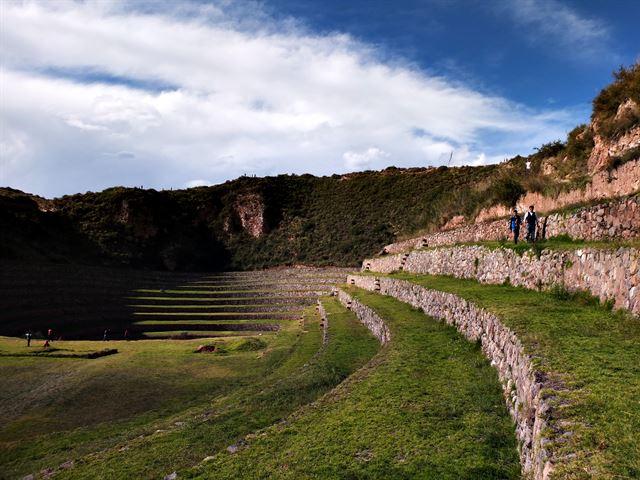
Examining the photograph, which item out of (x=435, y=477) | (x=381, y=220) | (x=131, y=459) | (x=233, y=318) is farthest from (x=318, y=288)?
(x=435, y=477)

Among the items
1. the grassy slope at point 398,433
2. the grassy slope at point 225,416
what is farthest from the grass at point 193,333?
the grassy slope at point 398,433

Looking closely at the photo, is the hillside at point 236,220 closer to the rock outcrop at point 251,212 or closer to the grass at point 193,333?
the rock outcrop at point 251,212

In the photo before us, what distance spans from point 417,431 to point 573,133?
25906 mm

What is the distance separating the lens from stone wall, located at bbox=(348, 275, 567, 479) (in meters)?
4.73

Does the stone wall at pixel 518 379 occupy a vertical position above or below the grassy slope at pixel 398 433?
above

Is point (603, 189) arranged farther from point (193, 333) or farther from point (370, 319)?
point (193, 333)

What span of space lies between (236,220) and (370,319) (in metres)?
67.7

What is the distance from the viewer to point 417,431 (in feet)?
23.1

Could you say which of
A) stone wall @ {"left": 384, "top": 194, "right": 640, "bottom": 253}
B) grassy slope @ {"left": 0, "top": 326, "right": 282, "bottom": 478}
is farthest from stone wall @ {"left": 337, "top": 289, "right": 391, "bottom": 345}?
stone wall @ {"left": 384, "top": 194, "right": 640, "bottom": 253}

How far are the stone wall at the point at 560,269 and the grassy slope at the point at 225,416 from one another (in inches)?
206

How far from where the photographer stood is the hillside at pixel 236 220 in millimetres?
66688

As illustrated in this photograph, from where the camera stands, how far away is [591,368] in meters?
6.05

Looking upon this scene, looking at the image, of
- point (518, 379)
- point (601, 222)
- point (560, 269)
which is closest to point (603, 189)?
point (601, 222)

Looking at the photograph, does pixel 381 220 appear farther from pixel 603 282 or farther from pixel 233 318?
pixel 603 282
